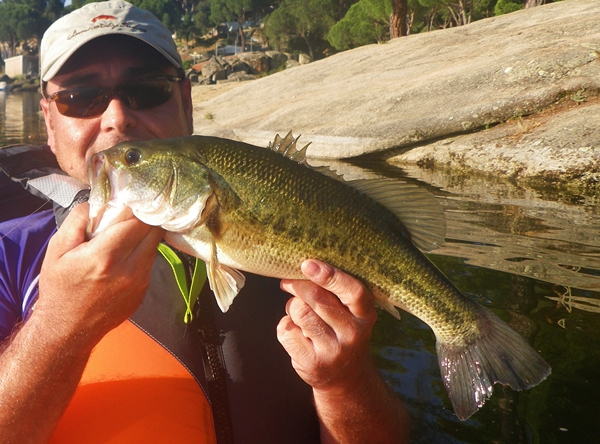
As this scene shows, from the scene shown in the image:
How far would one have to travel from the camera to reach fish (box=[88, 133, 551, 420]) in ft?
7.80

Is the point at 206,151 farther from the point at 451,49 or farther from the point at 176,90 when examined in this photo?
the point at 451,49

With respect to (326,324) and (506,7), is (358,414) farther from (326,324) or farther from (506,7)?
(506,7)

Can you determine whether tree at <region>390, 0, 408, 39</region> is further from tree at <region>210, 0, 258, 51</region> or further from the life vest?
tree at <region>210, 0, 258, 51</region>

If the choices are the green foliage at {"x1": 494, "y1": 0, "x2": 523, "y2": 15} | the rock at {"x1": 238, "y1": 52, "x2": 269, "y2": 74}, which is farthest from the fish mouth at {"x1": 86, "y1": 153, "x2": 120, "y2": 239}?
the rock at {"x1": 238, "y1": 52, "x2": 269, "y2": 74}

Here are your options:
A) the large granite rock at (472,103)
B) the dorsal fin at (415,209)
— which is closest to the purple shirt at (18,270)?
the dorsal fin at (415,209)

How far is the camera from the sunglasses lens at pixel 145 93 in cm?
355

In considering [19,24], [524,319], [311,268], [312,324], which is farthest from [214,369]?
[19,24]

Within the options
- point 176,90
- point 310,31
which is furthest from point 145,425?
point 310,31

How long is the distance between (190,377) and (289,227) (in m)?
0.92

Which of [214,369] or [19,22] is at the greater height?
[214,369]

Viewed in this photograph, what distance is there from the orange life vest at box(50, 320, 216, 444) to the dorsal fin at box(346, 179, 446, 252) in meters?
1.27

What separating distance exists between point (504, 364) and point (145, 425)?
1.60 metres

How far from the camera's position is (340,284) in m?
2.44

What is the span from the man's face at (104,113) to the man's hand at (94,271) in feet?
4.40
